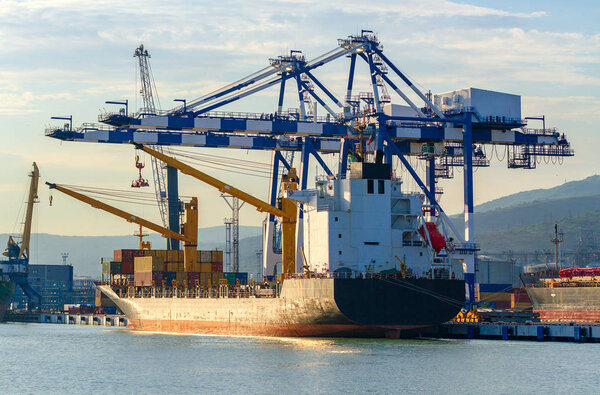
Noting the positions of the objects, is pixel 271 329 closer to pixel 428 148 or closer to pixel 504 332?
pixel 504 332

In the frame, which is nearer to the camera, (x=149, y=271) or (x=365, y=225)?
(x=365, y=225)

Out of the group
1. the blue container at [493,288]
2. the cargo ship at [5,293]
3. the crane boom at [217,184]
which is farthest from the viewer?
the cargo ship at [5,293]

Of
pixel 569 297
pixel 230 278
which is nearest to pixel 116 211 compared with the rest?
pixel 230 278

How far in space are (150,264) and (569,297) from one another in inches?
1275

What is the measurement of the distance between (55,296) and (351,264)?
128787mm

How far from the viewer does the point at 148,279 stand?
7744 cm

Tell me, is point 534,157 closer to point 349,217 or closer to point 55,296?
point 349,217

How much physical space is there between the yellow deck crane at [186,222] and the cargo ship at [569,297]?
26614 millimetres

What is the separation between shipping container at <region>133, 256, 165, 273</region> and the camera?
77.3m

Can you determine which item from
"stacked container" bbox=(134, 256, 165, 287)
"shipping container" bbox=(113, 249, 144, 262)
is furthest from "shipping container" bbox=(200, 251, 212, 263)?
"shipping container" bbox=(113, 249, 144, 262)

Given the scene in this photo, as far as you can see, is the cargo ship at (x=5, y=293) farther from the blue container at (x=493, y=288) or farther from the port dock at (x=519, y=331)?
the port dock at (x=519, y=331)

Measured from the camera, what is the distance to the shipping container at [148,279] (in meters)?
76.6

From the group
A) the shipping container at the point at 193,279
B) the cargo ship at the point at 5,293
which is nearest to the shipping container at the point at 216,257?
the shipping container at the point at 193,279

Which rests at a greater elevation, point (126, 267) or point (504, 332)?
point (126, 267)
